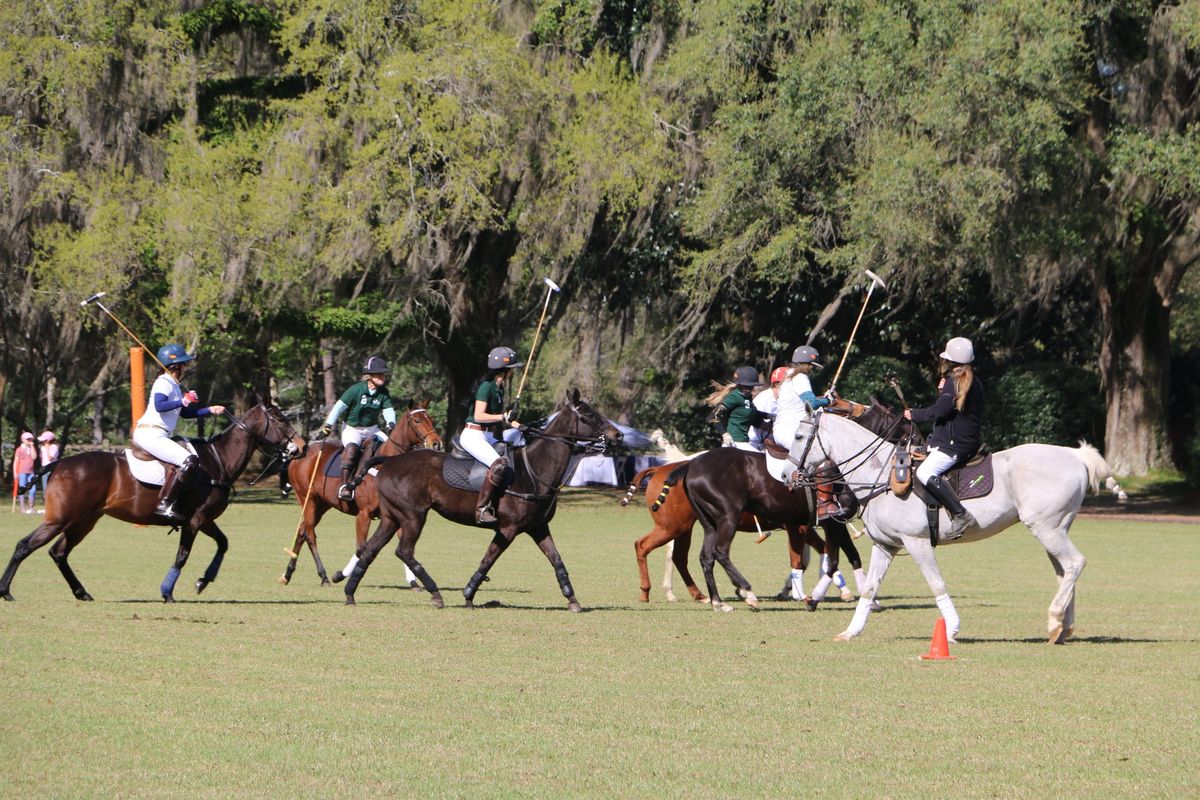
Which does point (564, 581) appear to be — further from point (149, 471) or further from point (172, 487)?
point (149, 471)

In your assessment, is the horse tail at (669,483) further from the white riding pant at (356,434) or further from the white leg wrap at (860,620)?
the white leg wrap at (860,620)

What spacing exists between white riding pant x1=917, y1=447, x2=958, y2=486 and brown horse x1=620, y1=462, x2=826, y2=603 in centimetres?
389

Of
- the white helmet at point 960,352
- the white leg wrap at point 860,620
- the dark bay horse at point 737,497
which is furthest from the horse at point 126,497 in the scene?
the white helmet at point 960,352

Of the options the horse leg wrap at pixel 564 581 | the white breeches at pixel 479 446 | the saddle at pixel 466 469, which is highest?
the white breeches at pixel 479 446

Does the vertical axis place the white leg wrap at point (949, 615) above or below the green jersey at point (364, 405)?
below

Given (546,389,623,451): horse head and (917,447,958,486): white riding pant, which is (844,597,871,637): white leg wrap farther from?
(546,389,623,451): horse head

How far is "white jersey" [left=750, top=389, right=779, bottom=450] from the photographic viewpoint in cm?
1786

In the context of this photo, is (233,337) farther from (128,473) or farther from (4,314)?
(128,473)

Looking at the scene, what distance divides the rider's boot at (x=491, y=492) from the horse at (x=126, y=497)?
2.49 metres

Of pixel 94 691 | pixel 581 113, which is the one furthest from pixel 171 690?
pixel 581 113

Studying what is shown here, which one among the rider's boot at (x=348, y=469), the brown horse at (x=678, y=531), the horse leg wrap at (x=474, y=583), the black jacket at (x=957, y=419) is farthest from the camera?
the rider's boot at (x=348, y=469)

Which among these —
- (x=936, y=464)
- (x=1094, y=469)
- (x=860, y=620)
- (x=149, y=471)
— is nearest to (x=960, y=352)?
(x=936, y=464)

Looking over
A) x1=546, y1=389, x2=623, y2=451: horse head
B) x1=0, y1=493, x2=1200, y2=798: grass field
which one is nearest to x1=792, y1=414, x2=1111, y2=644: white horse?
x1=0, y1=493, x2=1200, y2=798: grass field

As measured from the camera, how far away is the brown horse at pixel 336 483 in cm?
1908
